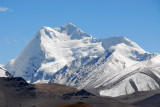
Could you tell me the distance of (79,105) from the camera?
36.1m

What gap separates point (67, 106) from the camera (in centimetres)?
3547

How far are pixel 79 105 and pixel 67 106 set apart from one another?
1.16 m
